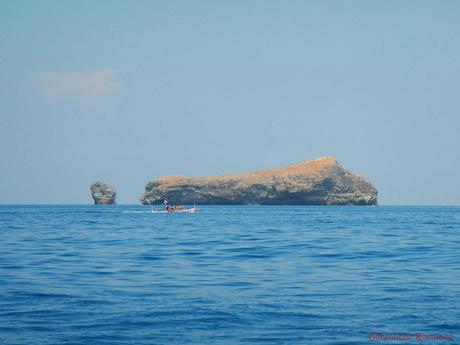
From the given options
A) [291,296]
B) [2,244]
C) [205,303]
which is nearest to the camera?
[205,303]

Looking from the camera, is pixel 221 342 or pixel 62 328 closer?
pixel 221 342

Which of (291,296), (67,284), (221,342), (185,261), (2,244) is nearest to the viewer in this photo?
(221,342)

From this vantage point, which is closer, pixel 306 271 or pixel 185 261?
pixel 306 271

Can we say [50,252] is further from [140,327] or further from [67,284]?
[140,327]

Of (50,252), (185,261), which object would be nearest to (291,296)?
(185,261)

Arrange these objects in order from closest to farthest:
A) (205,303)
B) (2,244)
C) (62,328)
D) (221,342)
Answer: (221,342)
(62,328)
(205,303)
(2,244)

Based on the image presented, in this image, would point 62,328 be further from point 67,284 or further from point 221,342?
point 67,284

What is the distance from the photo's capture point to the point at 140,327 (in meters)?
10.8

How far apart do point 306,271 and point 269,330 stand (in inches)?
311

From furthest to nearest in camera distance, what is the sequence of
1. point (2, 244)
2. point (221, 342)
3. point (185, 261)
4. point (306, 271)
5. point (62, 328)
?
point (2, 244), point (185, 261), point (306, 271), point (62, 328), point (221, 342)

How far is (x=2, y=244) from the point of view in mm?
29219

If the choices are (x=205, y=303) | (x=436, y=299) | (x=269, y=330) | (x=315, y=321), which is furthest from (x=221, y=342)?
(x=436, y=299)

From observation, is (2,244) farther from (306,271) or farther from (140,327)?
(140,327)

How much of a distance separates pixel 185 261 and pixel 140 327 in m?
10.9
